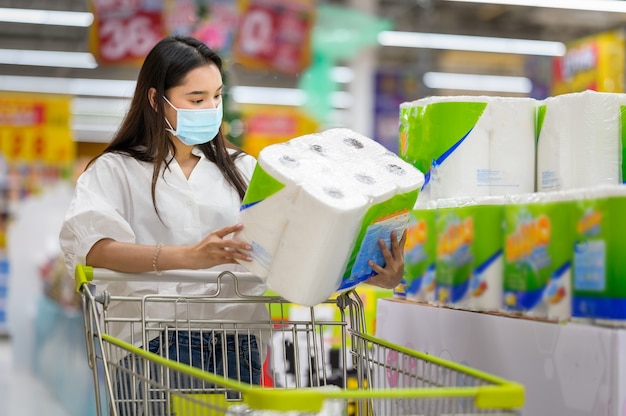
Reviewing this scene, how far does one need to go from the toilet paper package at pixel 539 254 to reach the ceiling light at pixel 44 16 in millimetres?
12334

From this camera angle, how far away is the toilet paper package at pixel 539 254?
5.83 feet

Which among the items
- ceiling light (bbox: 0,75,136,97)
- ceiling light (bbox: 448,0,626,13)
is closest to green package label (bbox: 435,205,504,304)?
ceiling light (bbox: 448,0,626,13)

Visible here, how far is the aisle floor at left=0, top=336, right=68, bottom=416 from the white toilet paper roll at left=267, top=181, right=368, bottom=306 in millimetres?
6150

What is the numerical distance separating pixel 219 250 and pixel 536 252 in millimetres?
660

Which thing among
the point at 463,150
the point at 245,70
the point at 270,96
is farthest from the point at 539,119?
the point at 270,96

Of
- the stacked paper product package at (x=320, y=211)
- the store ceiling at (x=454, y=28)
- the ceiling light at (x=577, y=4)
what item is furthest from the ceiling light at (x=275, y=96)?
the stacked paper product package at (x=320, y=211)

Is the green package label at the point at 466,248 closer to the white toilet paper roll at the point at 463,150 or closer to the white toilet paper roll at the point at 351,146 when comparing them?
the white toilet paper roll at the point at 463,150

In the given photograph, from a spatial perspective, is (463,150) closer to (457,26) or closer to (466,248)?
(466,248)

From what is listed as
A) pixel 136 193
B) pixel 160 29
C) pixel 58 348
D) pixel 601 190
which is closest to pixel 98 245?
pixel 136 193

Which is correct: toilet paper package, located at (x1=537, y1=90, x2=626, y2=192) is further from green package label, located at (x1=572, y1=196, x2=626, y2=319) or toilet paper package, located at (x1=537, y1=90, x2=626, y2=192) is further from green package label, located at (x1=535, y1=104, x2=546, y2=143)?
green package label, located at (x1=572, y1=196, x2=626, y2=319)

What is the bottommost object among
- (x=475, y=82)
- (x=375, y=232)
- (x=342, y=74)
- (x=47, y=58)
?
(x=375, y=232)

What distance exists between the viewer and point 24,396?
8.69 m

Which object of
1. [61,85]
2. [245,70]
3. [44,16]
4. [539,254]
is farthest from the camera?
[61,85]

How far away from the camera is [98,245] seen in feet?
7.09
